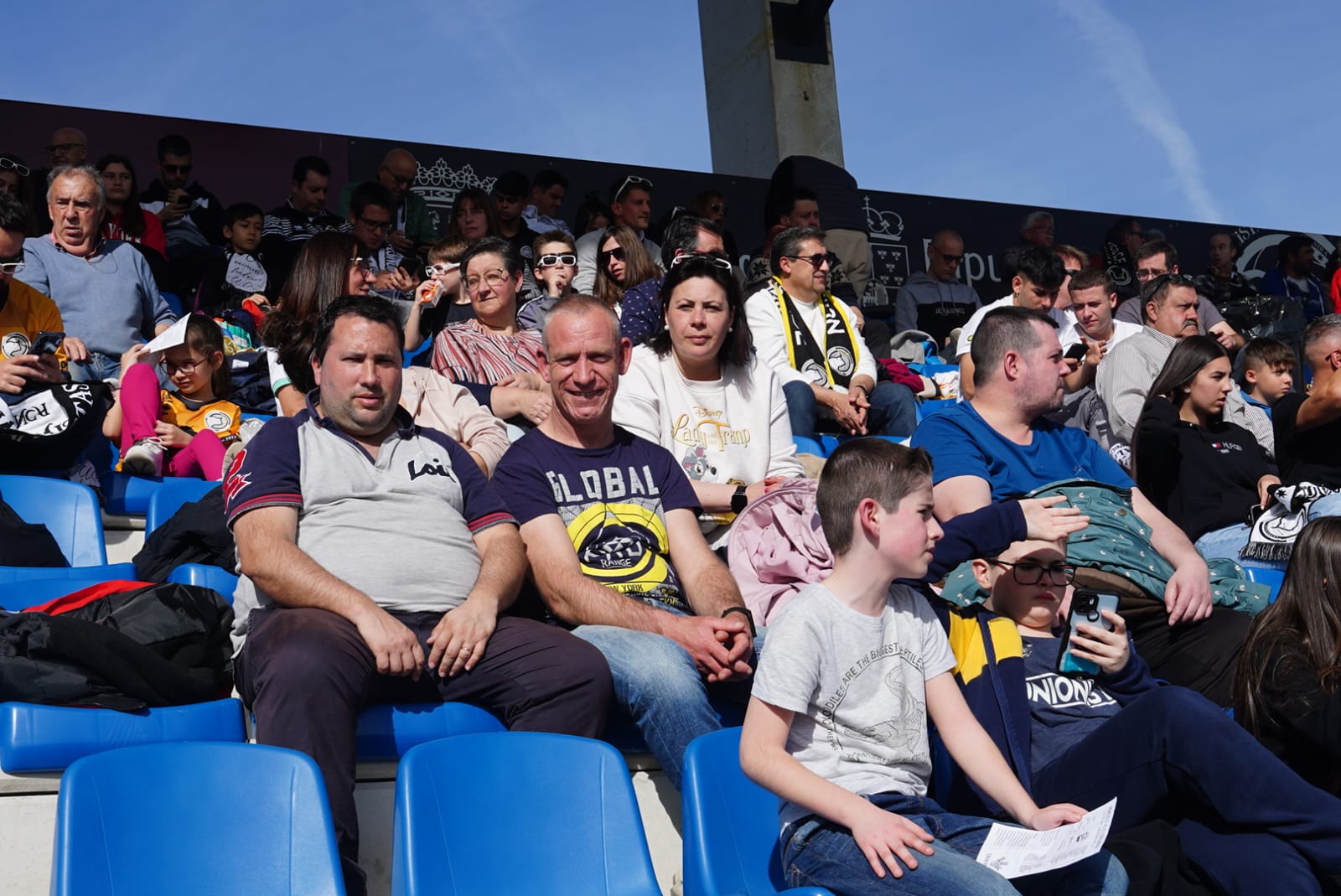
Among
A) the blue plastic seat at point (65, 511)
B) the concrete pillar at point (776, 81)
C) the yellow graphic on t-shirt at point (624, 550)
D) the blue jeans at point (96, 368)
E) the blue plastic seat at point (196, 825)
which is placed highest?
the concrete pillar at point (776, 81)

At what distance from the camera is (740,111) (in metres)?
10.0

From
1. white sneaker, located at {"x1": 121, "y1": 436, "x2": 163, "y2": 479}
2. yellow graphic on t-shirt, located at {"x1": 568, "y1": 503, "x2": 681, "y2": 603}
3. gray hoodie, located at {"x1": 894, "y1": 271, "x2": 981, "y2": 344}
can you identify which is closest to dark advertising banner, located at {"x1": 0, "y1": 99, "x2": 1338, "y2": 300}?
gray hoodie, located at {"x1": 894, "y1": 271, "x2": 981, "y2": 344}

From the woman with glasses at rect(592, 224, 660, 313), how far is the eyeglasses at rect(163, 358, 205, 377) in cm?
163

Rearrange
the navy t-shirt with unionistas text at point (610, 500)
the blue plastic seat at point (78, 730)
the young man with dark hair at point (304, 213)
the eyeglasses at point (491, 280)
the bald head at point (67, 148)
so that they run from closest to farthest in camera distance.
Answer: the blue plastic seat at point (78, 730) → the navy t-shirt with unionistas text at point (610, 500) → the eyeglasses at point (491, 280) → the bald head at point (67, 148) → the young man with dark hair at point (304, 213)

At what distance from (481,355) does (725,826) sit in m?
2.57

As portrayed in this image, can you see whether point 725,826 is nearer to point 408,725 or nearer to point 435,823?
point 435,823

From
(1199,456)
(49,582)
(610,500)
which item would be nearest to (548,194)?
(1199,456)

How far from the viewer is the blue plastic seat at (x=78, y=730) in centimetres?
231

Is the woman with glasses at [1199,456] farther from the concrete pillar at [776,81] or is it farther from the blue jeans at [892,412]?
the concrete pillar at [776,81]

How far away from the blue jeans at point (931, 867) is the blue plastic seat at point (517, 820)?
11.0 inches

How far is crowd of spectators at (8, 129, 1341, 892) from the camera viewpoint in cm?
255

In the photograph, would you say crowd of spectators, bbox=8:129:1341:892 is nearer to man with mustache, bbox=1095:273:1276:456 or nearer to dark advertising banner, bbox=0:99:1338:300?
man with mustache, bbox=1095:273:1276:456

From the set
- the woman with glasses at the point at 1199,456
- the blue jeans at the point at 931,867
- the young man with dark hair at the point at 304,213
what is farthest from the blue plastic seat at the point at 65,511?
the young man with dark hair at the point at 304,213

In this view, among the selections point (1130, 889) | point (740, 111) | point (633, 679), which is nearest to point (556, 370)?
point (633, 679)
